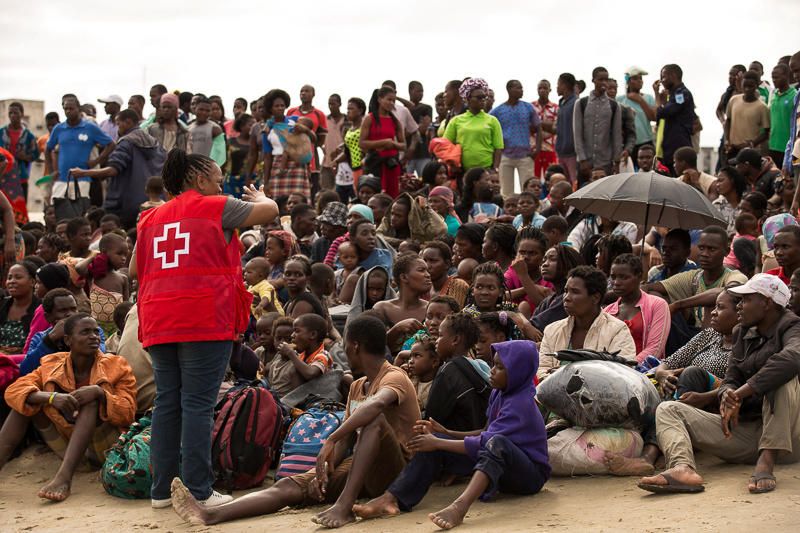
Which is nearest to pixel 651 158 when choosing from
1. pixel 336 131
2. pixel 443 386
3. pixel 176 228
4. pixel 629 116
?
pixel 629 116

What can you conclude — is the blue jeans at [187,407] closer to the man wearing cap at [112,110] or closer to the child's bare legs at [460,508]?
the child's bare legs at [460,508]

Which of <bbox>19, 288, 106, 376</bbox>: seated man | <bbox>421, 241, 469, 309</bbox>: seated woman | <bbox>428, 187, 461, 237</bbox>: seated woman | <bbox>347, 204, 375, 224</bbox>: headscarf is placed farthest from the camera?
<bbox>428, 187, 461, 237</bbox>: seated woman

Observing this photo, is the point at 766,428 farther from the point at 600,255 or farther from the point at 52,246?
the point at 52,246

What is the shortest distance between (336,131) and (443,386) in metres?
11.2

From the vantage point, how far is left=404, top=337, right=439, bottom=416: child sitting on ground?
25.0ft

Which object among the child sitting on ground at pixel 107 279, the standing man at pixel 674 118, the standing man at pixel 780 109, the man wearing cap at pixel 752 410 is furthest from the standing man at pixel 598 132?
the man wearing cap at pixel 752 410

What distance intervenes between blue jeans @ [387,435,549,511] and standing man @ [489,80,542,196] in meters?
9.21

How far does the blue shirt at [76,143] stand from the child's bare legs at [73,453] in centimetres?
856

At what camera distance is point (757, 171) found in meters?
12.3

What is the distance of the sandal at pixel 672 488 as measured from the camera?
6227mm

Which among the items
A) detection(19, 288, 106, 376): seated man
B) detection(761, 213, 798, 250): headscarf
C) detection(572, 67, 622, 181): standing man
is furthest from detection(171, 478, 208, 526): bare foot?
detection(572, 67, 622, 181): standing man

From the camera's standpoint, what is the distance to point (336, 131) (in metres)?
17.8

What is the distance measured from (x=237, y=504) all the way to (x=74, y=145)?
10520 millimetres

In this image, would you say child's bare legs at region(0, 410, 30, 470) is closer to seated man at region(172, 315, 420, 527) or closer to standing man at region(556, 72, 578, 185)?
seated man at region(172, 315, 420, 527)
